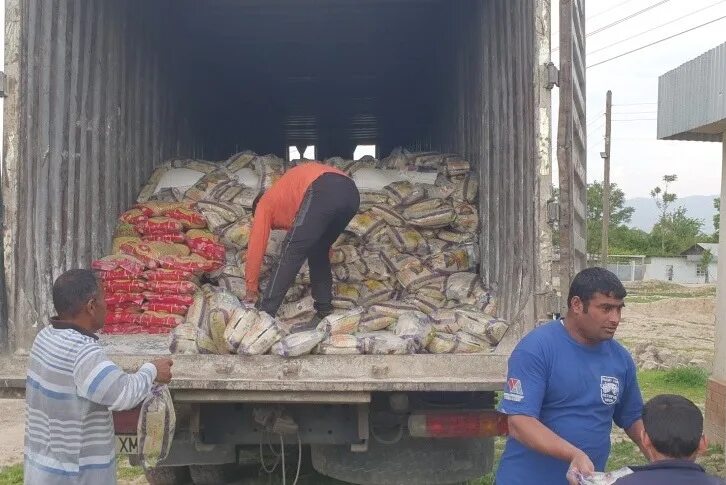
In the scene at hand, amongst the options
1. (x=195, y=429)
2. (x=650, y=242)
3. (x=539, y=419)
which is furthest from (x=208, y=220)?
(x=650, y=242)

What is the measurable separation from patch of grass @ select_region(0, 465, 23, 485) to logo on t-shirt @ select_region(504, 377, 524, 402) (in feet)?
12.2

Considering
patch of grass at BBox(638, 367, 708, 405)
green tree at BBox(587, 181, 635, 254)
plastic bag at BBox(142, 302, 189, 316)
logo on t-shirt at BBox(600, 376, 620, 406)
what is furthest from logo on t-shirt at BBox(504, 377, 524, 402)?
green tree at BBox(587, 181, 635, 254)

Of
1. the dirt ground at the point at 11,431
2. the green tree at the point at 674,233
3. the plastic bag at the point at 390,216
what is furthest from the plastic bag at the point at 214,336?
the green tree at the point at 674,233

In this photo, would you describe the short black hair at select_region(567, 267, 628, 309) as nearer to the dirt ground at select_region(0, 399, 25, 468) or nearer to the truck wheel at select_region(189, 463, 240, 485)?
the truck wheel at select_region(189, 463, 240, 485)

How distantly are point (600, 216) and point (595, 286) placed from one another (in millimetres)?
46482

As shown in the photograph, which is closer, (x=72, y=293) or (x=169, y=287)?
(x=72, y=293)

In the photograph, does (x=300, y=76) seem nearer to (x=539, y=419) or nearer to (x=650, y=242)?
(x=539, y=419)

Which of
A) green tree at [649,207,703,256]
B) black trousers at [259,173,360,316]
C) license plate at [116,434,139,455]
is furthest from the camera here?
green tree at [649,207,703,256]

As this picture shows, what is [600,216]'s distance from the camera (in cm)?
4709

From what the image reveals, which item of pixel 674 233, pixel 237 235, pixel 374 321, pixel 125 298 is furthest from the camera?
pixel 674 233

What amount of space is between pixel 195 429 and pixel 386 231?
95.5 inches

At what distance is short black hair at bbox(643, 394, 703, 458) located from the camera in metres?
1.98

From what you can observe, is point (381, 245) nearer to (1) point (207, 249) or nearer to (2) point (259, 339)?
(1) point (207, 249)

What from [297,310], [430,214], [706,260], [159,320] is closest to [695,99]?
[430,214]
